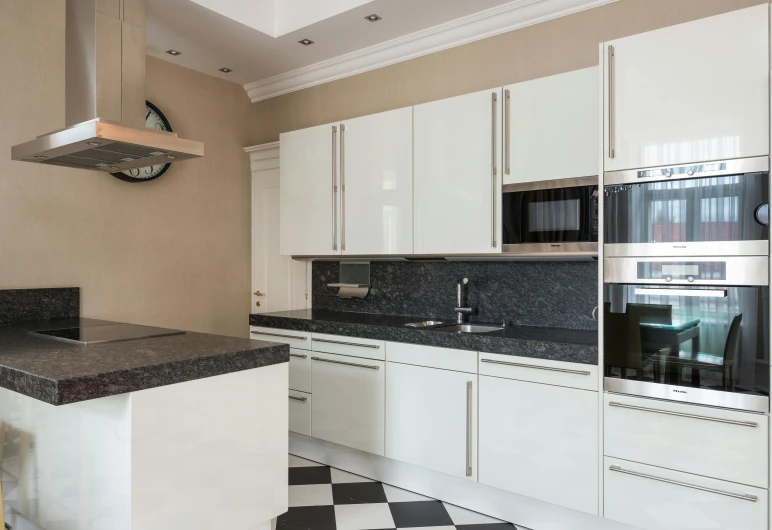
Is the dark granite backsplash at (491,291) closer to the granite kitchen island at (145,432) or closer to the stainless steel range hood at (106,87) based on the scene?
the granite kitchen island at (145,432)

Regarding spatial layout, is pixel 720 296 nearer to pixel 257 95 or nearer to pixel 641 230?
pixel 641 230

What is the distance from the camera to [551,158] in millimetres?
2629

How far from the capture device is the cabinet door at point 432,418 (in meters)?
2.69

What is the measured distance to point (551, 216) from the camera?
2.66 metres

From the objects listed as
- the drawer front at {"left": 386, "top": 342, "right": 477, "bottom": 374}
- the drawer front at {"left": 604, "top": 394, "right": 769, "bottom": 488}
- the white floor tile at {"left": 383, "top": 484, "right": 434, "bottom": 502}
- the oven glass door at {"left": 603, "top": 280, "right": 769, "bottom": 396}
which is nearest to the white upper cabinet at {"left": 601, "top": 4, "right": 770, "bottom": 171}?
the oven glass door at {"left": 603, "top": 280, "right": 769, "bottom": 396}

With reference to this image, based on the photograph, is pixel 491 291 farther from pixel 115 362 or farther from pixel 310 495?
pixel 115 362

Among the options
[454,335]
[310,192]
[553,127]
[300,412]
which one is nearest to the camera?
[553,127]

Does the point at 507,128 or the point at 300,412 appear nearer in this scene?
the point at 507,128

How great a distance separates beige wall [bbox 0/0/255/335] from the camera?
309 cm

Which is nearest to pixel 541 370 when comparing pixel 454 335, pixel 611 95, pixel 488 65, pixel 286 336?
pixel 454 335

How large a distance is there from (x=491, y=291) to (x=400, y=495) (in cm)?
123

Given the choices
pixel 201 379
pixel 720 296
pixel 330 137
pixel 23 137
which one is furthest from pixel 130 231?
pixel 720 296

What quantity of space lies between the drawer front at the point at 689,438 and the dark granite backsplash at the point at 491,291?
2.36ft

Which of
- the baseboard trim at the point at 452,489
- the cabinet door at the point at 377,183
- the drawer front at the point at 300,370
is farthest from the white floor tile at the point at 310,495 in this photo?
the cabinet door at the point at 377,183
